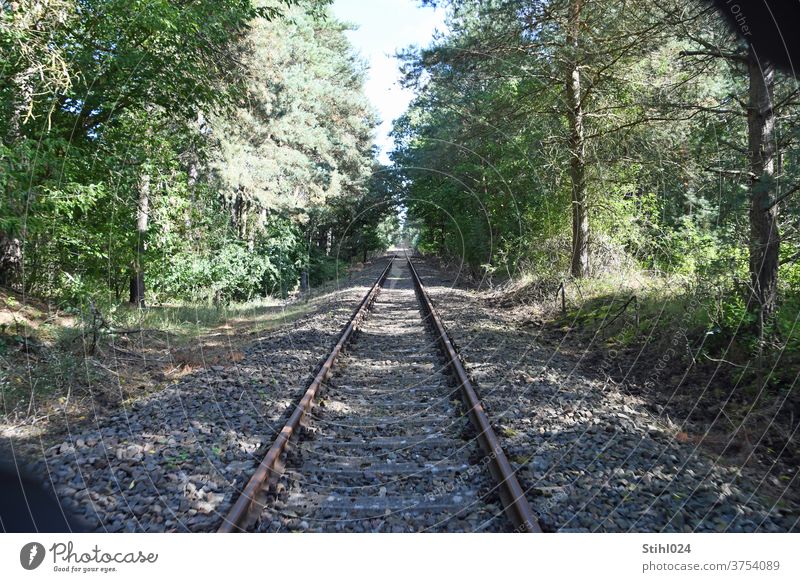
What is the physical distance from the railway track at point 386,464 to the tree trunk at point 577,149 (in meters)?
6.03

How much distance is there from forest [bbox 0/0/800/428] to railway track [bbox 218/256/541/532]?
3207mm

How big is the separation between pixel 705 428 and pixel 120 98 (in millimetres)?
8922

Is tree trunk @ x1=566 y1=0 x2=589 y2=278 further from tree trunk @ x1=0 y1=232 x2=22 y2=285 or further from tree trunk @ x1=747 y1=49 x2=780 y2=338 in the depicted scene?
tree trunk @ x1=0 y1=232 x2=22 y2=285

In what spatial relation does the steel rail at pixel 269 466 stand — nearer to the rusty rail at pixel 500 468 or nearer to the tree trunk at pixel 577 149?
the rusty rail at pixel 500 468

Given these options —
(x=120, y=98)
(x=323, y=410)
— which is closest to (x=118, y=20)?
(x=120, y=98)

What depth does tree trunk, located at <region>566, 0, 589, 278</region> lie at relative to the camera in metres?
9.58

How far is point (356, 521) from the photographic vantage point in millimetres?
3484

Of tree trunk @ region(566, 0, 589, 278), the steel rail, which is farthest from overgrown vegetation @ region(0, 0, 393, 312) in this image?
tree trunk @ region(566, 0, 589, 278)

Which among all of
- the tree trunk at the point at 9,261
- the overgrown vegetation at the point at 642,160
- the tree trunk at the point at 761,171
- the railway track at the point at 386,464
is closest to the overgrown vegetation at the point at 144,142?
the tree trunk at the point at 9,261

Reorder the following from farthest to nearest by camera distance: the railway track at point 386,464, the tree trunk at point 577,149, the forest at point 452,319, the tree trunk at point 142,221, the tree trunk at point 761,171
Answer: the tree trunk at point 142,221 < the tree trunk at point 577,149 < the tree trunk at point 761,171 < the forest at point 452,319 < the railway track at point 386,464

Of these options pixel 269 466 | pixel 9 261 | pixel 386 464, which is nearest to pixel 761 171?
pixel 386 464

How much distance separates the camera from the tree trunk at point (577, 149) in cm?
958
